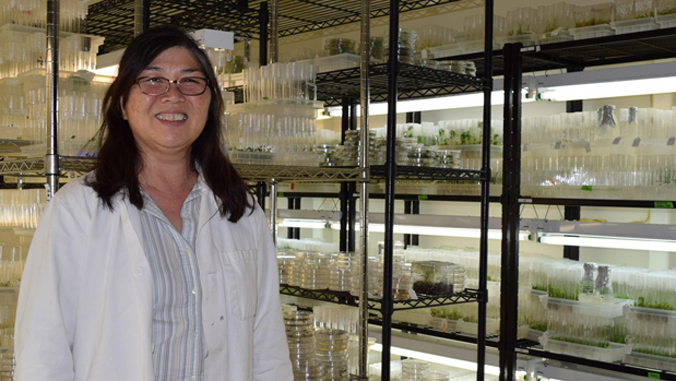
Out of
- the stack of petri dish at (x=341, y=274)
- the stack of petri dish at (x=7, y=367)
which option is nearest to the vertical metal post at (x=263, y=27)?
the stack of petri dish at (x=341, y=274)

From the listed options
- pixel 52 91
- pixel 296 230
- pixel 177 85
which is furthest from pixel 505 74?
pixel 296 230

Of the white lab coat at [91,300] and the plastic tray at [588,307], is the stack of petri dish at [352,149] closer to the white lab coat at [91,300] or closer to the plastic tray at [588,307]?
the plastic tray at [588,307]

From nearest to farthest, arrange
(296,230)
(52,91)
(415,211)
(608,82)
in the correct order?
(52,91), (608,82), (415,211), (296,230)

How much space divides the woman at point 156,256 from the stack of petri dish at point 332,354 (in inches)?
52.7

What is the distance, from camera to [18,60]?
104 inches

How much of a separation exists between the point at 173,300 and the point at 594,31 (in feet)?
9.57

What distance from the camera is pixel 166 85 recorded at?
4.99 feet

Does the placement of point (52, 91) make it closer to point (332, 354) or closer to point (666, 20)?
point (332, 354)

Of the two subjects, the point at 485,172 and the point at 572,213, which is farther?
the point at 572,213

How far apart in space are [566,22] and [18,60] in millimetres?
2734

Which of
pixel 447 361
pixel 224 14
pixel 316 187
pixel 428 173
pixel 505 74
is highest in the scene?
pixel 224 14

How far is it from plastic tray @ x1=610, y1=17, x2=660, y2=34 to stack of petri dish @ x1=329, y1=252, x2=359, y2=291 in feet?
5.91

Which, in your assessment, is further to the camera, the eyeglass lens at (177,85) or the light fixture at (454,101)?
the light fixture at (454,101)

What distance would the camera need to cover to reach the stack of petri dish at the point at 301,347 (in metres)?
3.00
